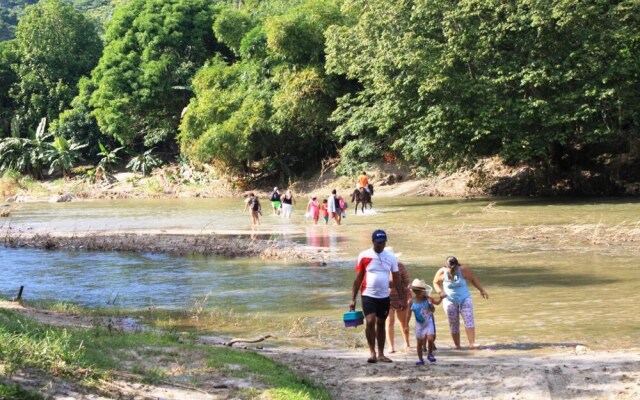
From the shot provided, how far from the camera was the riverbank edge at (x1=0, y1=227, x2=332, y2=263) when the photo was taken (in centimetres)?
2075

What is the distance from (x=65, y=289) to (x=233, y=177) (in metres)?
34.6

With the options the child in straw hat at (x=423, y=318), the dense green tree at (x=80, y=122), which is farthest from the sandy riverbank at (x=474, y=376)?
the dense green tree at (x=80, y=122)

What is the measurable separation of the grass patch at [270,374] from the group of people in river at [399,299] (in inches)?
50.5

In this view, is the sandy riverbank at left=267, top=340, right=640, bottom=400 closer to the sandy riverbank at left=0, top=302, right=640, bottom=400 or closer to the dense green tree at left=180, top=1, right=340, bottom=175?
the sandy riverbank at left=0, top=302, right=640, bottom=400

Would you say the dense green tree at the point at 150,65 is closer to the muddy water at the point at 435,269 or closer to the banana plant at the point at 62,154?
the banana plant at the point at 62,154

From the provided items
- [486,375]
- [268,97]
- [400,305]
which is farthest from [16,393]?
[268,97]

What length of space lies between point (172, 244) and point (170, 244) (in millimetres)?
55

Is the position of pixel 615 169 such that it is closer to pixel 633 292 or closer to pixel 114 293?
pixel 633 292

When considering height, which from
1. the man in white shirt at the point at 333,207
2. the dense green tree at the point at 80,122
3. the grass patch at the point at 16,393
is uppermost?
the dense green tree at the point at 80,122

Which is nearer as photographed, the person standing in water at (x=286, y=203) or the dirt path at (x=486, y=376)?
the dirt path at (x=486, y=376)

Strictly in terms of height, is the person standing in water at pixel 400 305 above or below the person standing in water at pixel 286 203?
below

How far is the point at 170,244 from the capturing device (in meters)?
22.7

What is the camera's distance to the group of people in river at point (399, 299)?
9.66 metres

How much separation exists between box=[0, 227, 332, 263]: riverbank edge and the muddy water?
616 millimetres
